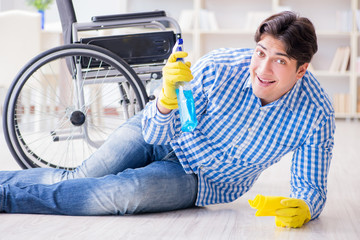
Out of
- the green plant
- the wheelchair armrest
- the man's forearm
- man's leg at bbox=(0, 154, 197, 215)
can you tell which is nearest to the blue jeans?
man's leg at bbox=(0, 154, 197, 215)

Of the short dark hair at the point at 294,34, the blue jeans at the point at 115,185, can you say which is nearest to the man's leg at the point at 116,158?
the blue jeans at the point at 115,185

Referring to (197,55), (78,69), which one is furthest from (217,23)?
(78,69)

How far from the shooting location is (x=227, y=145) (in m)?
1.46

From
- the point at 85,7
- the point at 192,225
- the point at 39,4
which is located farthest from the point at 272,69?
the point at 85,7

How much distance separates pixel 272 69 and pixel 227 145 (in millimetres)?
268

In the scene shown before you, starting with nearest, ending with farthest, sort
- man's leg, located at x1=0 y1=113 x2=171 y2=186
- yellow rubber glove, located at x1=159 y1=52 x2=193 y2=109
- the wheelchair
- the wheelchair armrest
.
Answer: yellow rubber glove, located at x1=159 y1=52 x2=193 y2=109 < man's leg, located at x1=0 y1=113 x2=171 y2=186 < the wheelchair < the wheelchair armrest

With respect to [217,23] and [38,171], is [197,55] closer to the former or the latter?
Answer: [217,23]

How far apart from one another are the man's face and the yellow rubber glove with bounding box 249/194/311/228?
267mm

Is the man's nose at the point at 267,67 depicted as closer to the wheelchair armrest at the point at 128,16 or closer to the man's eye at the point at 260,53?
the man's eye at the point at 260,53

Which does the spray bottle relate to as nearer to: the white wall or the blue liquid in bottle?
the blue liquid in bottle

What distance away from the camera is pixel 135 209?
4.87 feet

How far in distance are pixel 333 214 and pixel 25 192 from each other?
35.2 inches

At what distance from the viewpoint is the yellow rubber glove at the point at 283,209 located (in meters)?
1.32

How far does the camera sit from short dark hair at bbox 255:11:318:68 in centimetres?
126
